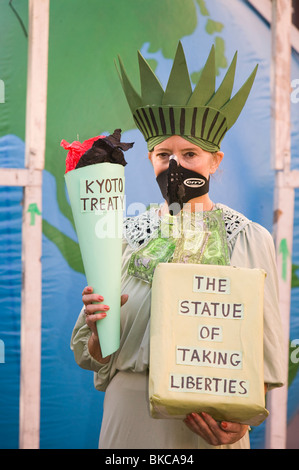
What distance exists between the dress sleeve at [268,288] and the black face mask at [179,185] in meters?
0.21

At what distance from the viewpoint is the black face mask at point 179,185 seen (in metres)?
1.84

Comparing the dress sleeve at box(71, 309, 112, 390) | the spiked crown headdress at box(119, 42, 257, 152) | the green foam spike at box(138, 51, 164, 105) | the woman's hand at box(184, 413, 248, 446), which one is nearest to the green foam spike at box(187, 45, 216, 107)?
the spiked crown headdress at box(119, 42, 257, 152)

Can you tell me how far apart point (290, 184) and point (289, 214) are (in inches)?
5.9

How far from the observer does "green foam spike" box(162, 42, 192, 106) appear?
184 cm

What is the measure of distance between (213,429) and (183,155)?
34.2 inches

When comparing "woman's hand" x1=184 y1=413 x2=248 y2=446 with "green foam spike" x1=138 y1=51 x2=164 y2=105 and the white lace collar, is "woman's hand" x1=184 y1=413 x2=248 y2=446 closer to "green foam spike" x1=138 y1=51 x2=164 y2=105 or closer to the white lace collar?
the white lace collar

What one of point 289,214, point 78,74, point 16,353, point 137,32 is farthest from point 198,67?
point 16,353

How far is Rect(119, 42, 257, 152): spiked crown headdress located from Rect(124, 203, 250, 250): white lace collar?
9.4 inches

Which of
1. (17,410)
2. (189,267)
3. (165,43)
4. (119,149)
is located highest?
(165,43)

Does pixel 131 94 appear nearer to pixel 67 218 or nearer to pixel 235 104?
pixel 235 104

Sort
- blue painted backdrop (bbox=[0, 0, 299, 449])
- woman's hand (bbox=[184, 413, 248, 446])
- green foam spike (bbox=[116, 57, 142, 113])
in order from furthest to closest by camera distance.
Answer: blue painted backdrop (bbox=[0, 0, 299, 449])
green foam spike (bbox=[116, 57, 142, 113])
woman's hand (bbox=[184, 413, 248, 446])
